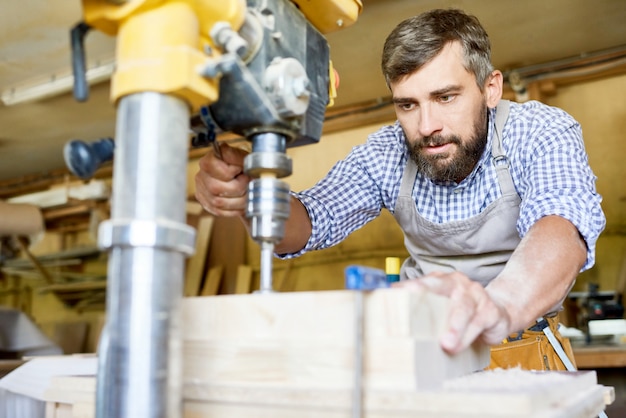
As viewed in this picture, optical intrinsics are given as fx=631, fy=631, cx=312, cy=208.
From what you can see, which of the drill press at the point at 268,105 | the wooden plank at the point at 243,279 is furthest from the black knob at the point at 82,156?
the wooden plank at the point at 243,279

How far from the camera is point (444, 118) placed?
1.61m

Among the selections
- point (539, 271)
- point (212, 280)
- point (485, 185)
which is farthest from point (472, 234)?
point (212, 280)

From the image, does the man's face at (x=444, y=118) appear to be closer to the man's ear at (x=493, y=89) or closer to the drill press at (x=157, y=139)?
the man's ear at (x=493, y=89)

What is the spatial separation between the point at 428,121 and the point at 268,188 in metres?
0.90

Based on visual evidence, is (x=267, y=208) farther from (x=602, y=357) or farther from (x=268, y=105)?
(x=602, y=357)

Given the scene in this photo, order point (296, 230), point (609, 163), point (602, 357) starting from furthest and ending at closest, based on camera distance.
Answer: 1. point (609, 163)
2. point (602, 357)
3. point (296, 230)

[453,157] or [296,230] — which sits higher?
[453,157]

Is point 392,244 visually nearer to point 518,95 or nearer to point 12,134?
point 518,95

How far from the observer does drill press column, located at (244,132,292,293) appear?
79 centimetres

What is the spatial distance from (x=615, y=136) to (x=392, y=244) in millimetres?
1591

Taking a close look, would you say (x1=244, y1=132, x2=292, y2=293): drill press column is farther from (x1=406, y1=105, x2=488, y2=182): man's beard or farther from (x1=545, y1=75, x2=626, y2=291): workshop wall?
(x1=545, y1=75, x2=626, y2=291): workshop wall

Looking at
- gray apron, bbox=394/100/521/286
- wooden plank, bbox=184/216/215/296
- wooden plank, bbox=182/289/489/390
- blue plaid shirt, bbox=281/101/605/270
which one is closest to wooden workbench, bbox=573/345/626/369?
gray apron, bbox=394/100/521/286

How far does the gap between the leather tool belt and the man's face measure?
442mm

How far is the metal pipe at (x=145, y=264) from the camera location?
1.92 ft
